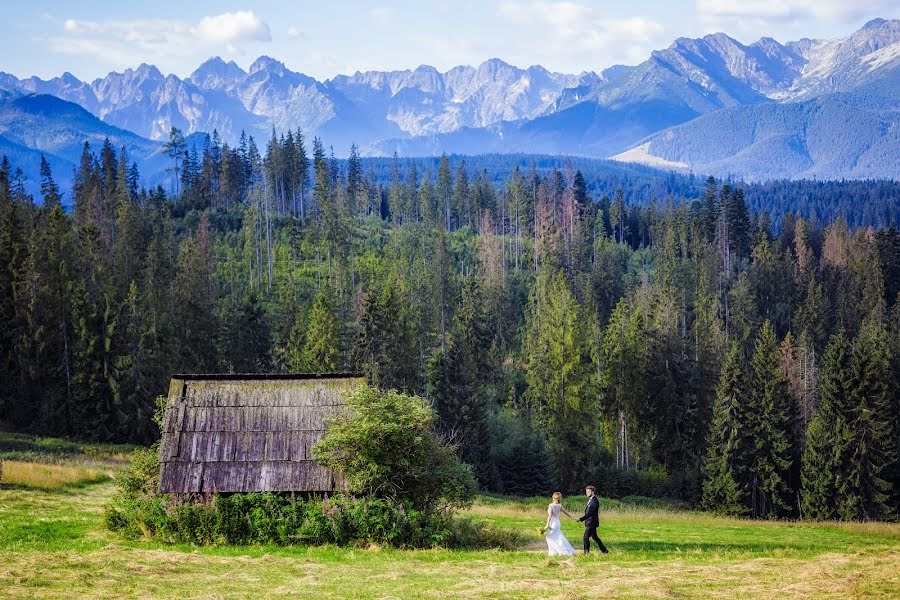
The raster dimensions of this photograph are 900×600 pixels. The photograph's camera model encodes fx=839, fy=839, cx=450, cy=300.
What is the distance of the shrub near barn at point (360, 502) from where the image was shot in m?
25.0

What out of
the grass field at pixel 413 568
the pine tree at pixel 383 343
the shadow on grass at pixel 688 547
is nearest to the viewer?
the grass field at pixel 413 568

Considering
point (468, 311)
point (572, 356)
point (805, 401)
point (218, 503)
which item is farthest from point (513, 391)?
point (218, 503)

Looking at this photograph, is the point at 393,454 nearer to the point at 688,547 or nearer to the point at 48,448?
the point at 688,547

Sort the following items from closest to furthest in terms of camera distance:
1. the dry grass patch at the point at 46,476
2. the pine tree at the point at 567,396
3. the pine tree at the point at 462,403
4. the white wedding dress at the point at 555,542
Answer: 1. the white wedding dress at the point at 555,542
2. the dry grass patch at the point at 46,476
3. the pine tree at the point at 462,403
4. the pine tree at the point at 567,396

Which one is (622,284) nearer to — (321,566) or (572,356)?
(572,356)

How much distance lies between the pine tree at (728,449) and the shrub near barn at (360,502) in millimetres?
36121

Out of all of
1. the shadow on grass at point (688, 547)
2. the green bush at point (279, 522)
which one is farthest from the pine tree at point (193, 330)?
the shadow on grass at point (688, 547)

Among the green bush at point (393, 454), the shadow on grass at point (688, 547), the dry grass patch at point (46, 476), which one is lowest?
the shadow on grass at point (688, 547)

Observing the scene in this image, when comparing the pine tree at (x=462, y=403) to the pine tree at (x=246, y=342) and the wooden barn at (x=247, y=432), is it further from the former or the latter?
the wooden barn at (x=247, y=432)

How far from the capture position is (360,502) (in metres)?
25.3

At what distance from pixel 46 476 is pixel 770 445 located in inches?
1870

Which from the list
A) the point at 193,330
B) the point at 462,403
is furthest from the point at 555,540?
the point at 193,330

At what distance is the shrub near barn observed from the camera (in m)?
25.0

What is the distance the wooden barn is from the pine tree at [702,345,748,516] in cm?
3934
